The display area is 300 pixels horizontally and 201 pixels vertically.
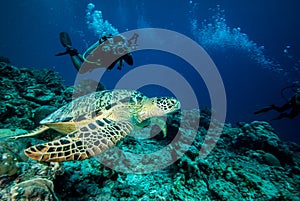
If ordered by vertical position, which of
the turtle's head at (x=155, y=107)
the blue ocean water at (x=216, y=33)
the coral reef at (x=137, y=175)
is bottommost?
the coral reef at (x=137, y=175)

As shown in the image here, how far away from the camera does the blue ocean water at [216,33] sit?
39219 millimetres

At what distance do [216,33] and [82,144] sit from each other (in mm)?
54698

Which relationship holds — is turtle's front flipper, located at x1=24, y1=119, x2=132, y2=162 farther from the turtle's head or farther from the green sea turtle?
the turtle's head

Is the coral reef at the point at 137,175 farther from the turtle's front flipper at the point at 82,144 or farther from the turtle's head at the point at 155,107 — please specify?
the turtle's head at the point at 155,107

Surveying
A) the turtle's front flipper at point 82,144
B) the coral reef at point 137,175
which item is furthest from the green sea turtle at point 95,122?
the coral reef at point 137,175

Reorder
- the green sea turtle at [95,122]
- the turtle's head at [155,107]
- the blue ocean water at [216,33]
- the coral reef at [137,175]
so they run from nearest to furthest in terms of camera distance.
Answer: the coral reef at [137,175], the green sea turtle at [95,122], the turtle's head at [155,107], the blue ocean water at [216,33]

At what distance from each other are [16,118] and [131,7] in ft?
151

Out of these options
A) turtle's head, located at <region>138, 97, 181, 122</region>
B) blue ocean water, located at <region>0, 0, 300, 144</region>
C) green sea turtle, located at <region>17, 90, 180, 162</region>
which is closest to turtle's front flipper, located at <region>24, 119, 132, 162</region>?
green sea turtle, located at <region>17, 90, 180, 162</region>

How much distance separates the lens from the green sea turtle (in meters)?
1.73

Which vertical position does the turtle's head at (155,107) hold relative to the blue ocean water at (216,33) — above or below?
below

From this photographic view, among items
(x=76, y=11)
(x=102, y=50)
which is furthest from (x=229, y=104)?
(x=102, y=50)

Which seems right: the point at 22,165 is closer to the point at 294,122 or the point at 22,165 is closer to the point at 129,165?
the point at 129,165

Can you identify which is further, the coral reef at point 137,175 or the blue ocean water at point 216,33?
the blue ocean water at point 216,33

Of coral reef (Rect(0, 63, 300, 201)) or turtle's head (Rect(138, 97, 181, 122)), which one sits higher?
turtle's head (Rect(138, 97, 181, 122))
